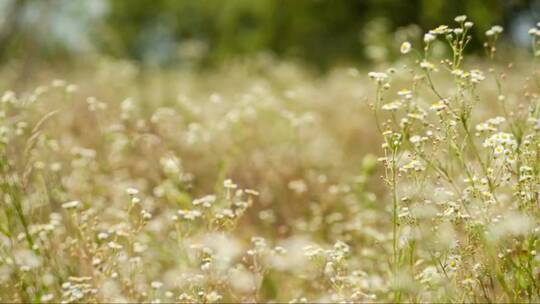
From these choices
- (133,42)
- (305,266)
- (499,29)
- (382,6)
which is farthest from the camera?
(133,42)

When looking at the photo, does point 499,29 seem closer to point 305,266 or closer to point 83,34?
point 305,266

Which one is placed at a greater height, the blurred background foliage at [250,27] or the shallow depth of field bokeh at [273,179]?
the blurred background foliage at [250,27]

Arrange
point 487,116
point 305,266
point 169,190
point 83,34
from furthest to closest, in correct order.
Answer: point 83,34 → point 487,116 → point 169,190 → point 305,266

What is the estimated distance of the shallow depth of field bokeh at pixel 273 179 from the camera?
249 centimetres

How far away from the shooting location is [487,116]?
5707mm

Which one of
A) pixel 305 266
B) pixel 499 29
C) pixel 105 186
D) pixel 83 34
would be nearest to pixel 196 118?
pixel 105 186

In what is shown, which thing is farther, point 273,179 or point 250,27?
point 250,27

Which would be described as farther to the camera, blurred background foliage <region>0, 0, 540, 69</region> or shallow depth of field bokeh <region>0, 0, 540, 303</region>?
blurred background foliage <region>0, 0, 540, 69</region>

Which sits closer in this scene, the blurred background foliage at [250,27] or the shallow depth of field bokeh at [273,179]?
the shallow depth of field bokeh at [273,179]

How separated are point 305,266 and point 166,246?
2.69ft

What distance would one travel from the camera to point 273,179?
16.9 ft

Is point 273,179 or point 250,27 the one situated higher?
point 250,27

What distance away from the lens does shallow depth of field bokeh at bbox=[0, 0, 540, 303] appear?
249cm

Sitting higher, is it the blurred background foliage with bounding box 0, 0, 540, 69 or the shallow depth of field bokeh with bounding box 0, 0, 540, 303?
the blurred background foliage with bounding box 0, 0, 540, 69
